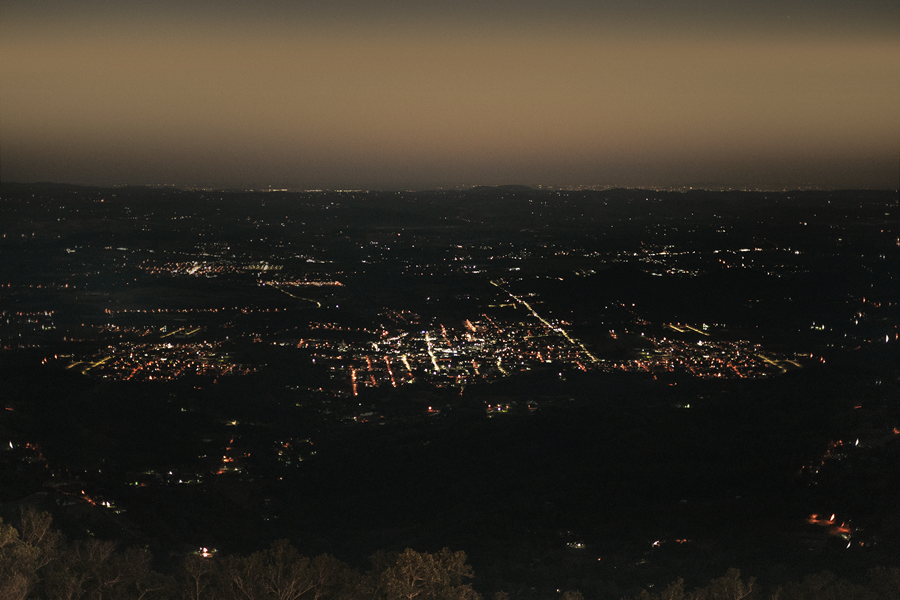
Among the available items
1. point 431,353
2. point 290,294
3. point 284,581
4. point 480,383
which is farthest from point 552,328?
point 284,581

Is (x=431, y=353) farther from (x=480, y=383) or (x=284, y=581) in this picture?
(x=284, y=581)

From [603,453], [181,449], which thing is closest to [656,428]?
[603,453]

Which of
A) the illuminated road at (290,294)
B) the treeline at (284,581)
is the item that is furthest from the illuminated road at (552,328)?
the treeline at (284,581)

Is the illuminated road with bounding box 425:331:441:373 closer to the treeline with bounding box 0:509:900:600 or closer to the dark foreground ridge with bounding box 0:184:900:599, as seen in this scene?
the dark foreground ridge with bounding box 0:184:900:599

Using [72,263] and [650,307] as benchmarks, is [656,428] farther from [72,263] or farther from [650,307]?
[72,263]

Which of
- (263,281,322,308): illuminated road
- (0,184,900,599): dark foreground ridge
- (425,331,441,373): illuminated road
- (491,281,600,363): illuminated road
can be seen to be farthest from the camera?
(263,281,322,308): illuminated road

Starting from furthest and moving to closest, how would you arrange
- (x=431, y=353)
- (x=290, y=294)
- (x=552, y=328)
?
(x=290, y=294)
(x=552, y=328)
(x=431, y=353)

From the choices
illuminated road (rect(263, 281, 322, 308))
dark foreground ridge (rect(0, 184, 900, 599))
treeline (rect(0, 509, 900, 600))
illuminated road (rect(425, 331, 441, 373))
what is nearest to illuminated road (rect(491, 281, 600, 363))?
dark foreground ridge (rect(0, 184, 900, 599))

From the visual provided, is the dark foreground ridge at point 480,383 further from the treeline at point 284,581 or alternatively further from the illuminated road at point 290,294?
the treeline at point 284,581
